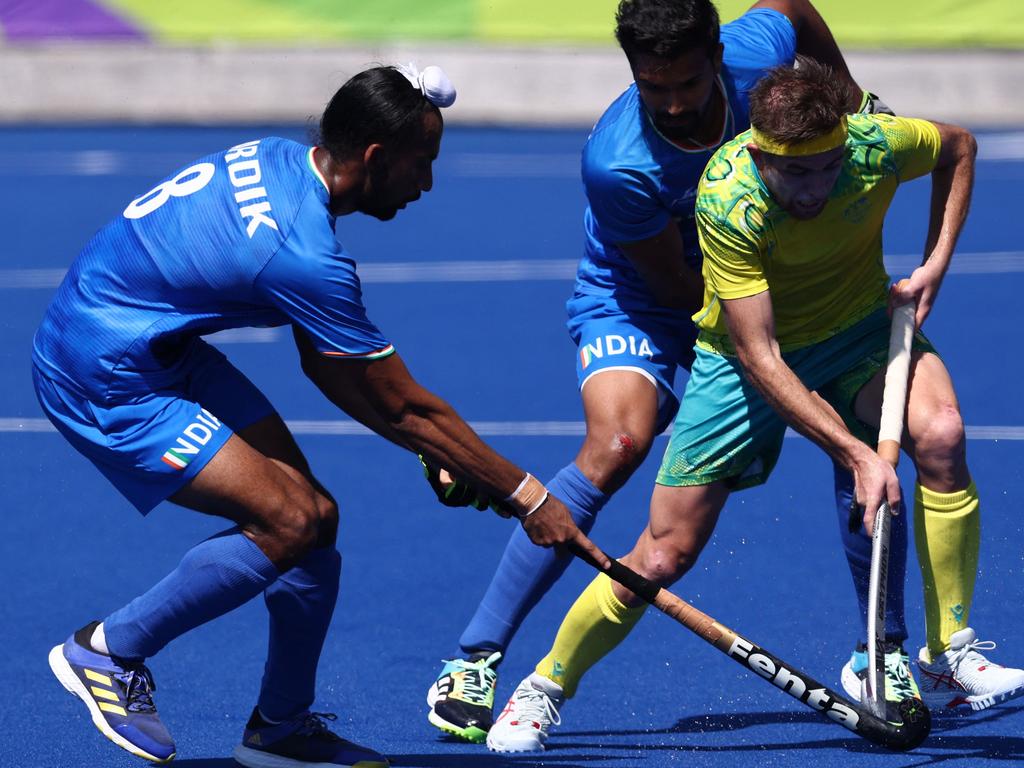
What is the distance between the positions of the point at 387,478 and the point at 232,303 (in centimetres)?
310

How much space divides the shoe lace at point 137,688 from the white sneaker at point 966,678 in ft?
6.42

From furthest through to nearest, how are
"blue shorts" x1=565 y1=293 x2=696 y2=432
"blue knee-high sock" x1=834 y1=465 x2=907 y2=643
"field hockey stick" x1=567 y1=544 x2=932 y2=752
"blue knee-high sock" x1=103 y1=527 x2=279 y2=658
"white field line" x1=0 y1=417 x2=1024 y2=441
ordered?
"white field line" x1=0 y1=417 x2=1024 y2=441 < "blue shorts" x1=565 y1=293 x2=696 y2=432 < "blue knee-high sock" x1=834 y1=465 x2=907 y2=643 < "field hockey stick" x1=567 y1=544 x2=932 y2=752 < "blue knee-high sock" x1=103 y1=527 x2=279 y2=658

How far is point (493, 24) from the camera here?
12719 millimetres

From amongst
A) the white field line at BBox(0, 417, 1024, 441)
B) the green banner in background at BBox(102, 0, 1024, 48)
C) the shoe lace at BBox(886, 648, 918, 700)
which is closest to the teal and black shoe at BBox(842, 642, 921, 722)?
the shoe lace at BBox(886, 648, 918, 700)

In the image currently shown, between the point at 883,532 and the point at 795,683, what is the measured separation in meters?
0.41

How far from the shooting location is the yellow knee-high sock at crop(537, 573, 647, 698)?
168 inches

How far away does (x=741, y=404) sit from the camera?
13.6 ft

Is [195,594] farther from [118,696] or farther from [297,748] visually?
[297,748]

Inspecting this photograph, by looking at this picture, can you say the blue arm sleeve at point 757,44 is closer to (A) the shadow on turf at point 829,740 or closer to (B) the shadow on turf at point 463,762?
(A) the shadow on turf at point 829,740

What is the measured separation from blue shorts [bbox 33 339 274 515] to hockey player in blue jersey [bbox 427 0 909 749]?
978 mm

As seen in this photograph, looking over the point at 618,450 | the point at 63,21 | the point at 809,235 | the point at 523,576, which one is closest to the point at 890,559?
the point at 618,450

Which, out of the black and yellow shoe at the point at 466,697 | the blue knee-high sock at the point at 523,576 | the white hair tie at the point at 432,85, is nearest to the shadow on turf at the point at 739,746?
the black and yellow shoe at the point at 466,697

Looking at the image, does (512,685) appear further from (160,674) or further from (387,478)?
(387,478)

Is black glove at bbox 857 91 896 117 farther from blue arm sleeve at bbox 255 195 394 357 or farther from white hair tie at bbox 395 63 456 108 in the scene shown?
blue arm sleeve at bbox 255 195 394 357
